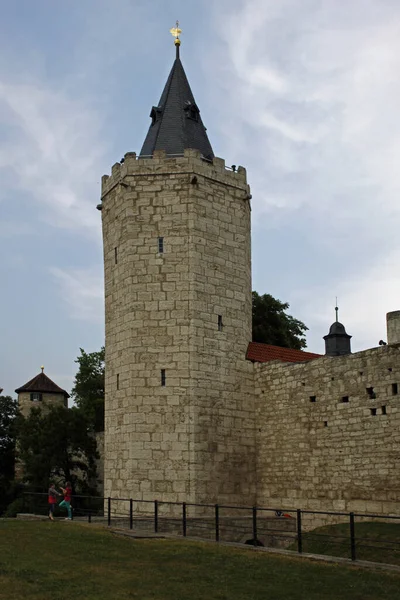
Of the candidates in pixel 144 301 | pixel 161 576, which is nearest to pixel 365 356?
pixel 144 301

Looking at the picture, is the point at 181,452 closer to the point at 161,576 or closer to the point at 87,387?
the point at 161,576

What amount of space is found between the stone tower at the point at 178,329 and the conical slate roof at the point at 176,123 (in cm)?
12

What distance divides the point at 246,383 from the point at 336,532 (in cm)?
541

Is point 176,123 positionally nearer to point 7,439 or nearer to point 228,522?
point 228,522

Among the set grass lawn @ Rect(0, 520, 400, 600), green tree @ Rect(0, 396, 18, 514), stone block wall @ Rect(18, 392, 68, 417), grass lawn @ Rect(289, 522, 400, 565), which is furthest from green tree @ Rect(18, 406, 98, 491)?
grass lawn @ Rect(0, 520, 400, 600)

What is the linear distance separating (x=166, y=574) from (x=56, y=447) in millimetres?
22802

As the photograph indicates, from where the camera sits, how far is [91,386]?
4669 centimetres

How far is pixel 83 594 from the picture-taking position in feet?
29.6

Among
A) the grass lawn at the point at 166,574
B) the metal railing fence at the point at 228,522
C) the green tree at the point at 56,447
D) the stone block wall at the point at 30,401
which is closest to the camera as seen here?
the grass lawn at the point at 166,574

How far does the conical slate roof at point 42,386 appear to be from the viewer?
156 feet

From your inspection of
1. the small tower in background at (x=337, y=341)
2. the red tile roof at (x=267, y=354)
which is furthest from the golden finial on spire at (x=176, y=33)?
the small tower in background at (x=337, y=341)

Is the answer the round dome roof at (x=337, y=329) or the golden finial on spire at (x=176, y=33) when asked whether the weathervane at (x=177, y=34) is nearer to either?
the golden finial on spire at (x=176, y=33)

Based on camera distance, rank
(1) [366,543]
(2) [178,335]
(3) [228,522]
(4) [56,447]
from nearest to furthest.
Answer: (1) [366,543]
(3) [228,522]
(2) [178,335]
(4) [56,447]

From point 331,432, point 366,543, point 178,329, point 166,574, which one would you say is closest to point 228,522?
point 331,432
